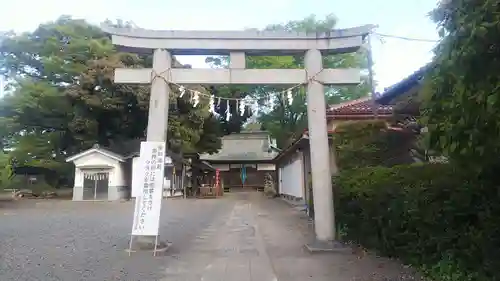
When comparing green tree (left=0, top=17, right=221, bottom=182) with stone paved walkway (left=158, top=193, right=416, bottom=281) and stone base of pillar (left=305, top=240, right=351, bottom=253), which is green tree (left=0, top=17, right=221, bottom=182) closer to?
stone paved walkway (left=158, top=193, right=416, bottom=281)

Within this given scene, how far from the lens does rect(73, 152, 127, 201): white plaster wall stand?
94.1 feet

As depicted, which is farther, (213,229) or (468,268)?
(213,229)

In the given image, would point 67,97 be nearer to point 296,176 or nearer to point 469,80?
point 296,176

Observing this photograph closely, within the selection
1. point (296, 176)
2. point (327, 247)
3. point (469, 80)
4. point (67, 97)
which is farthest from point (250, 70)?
point (67, 97)

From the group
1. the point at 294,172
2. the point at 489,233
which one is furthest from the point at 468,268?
the point at 294,172

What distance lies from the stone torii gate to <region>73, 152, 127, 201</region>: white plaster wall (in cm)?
2093

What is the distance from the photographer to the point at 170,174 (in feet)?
106

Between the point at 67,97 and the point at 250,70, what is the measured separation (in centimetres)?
2287

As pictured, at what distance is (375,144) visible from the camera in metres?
11.5

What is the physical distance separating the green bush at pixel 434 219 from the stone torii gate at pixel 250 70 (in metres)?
1.47

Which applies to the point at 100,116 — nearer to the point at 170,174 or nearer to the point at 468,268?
the point at 170,174

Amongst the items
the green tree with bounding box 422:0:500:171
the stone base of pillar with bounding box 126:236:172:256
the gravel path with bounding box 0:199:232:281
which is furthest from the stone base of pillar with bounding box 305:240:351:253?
the green tree with bounding box 422:0:500:171

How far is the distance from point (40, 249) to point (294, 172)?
55.8ft

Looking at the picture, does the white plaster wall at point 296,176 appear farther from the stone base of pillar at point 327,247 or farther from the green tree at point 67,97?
the stone base of pillar at point 327,247
